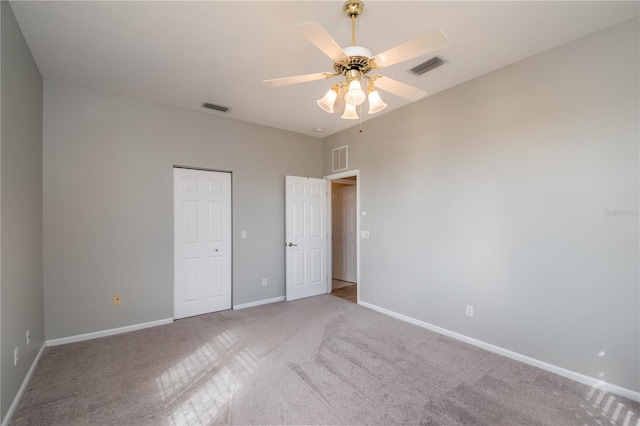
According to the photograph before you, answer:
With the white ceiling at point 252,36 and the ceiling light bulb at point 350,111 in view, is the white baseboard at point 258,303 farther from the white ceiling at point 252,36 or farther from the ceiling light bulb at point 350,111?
the ceiling light bulb at point 350,111

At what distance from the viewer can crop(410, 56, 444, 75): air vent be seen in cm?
267

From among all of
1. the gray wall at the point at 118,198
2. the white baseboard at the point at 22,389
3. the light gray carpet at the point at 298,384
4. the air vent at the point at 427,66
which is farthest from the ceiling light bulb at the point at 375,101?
the white baseboard at the point at 22,389

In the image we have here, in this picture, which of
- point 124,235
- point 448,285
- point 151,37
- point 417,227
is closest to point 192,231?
point 124,235

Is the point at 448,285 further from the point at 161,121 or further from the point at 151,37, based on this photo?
the point at 161,121

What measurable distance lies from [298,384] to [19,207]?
8.57ft

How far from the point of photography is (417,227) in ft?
11.9

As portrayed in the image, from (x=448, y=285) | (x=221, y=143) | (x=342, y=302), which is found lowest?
(x=342, y=302)

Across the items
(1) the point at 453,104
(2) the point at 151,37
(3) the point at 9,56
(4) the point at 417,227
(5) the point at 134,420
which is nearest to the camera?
(5) the point at 134,420

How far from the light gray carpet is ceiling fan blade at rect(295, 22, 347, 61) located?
91.9 inches

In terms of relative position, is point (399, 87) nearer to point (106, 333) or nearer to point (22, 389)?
point (22, 389)

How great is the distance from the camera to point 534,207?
2604 millimetres

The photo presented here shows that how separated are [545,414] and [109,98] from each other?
5.09 meters

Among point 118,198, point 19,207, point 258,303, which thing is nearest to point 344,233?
point 258,303

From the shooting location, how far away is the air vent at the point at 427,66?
267cm
